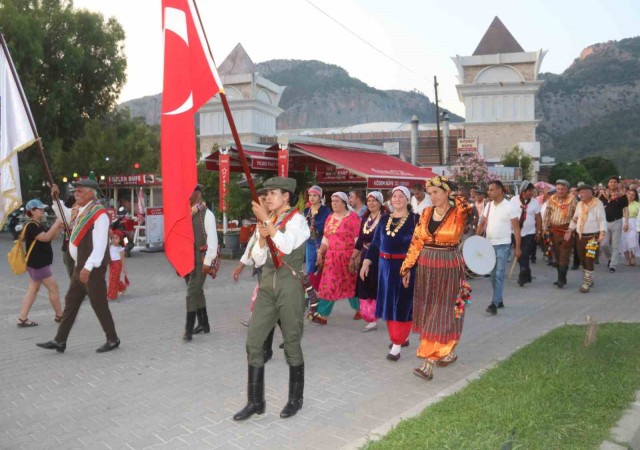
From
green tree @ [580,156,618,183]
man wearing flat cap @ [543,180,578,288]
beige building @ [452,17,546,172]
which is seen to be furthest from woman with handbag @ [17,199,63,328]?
green tree @ [580,156,618,183]

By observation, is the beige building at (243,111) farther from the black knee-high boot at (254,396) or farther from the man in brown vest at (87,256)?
the black knee-high boot at (254,396)

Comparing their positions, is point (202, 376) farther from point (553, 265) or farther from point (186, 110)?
point (553, 265)

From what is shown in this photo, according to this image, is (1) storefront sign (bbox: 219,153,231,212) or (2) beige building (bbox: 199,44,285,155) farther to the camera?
(2) beige building (bbox: 199,44,285,155)

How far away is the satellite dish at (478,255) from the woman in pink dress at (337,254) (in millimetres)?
1663

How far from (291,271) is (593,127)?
110 metres

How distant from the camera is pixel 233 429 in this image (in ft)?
13.8

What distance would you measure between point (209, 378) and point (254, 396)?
1.18 m

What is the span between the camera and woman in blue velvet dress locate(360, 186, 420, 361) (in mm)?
5980

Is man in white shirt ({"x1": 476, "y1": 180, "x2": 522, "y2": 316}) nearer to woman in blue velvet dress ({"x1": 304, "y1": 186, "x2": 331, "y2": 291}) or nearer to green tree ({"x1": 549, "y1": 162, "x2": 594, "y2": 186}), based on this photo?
woman in blue velvet dress ({"x1": 304, "y1": 186, "x2": 331, "y2": 291})

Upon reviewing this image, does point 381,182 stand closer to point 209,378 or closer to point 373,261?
point 373,261

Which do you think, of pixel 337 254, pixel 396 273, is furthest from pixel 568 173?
pixel 396 273

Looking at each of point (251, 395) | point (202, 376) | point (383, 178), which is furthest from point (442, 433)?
point (383, 178)

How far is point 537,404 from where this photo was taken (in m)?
4.32

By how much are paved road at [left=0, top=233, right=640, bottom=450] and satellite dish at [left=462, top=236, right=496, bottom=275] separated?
0.90 meters
